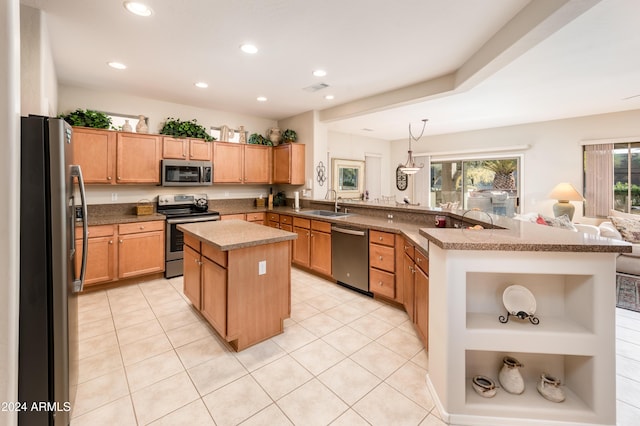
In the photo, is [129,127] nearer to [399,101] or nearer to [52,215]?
[52,215]

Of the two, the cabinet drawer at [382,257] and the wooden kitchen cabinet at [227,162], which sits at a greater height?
the wooden kitchen cabinet at [227,162]

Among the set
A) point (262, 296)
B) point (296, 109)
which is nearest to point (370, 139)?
point (296, 109)

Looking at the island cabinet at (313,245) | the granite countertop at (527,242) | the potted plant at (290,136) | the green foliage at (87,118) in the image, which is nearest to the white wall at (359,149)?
the potted plant at (290,136)

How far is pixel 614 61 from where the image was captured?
294cm

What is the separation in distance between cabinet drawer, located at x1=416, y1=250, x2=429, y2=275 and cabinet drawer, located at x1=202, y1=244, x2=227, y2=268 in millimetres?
1619

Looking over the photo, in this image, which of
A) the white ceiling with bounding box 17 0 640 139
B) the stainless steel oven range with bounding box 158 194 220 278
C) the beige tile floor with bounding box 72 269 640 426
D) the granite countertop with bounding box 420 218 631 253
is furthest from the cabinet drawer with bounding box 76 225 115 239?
the granite countertop with bounding box 420 218 631 253

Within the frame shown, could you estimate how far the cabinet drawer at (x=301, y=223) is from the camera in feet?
14.0

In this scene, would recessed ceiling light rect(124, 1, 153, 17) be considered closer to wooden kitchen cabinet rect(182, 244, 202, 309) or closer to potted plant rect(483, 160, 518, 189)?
wooden kitchen cabinet rect(182, 244, 202, 309)

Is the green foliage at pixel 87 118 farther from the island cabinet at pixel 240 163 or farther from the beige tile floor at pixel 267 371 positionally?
the beige tile floor at pixel 267 371

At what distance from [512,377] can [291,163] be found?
14.1 ft

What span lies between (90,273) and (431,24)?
4.54m

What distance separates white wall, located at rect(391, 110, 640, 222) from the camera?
5.07 meters

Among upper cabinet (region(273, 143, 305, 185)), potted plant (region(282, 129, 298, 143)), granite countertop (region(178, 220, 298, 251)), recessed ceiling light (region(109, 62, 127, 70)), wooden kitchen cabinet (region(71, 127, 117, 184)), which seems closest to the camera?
granite countertop (region(178, 220, 298, 251))

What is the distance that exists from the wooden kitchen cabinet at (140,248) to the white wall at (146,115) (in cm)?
77
